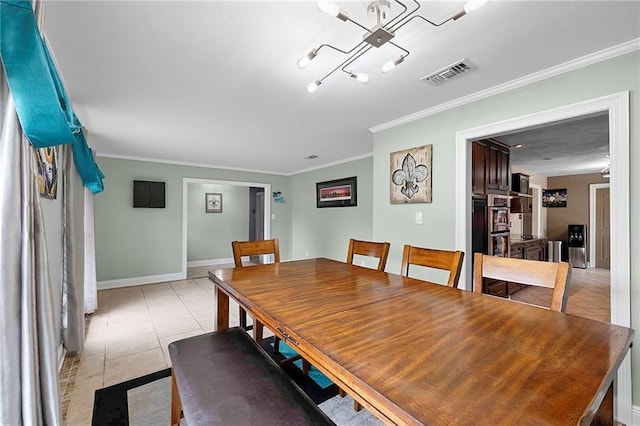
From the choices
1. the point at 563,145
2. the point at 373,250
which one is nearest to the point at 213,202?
the point at 373,250

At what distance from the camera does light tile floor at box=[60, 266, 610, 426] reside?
2061mm

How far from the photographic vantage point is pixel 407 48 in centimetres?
172

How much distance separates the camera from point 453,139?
2.56 metres

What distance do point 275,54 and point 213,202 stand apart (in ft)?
19.1

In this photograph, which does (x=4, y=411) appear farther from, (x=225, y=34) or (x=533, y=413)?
(x=225, y=34)

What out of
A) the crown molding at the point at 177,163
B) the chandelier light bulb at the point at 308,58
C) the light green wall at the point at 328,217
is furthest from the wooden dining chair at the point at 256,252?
the crown molding at the point at 177,163

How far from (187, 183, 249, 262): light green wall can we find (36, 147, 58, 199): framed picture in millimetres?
4887

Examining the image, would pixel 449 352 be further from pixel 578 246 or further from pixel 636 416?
pixel 578 246

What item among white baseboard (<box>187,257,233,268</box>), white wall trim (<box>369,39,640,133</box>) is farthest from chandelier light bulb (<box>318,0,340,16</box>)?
white baseboard (<box>187,257,233,268</box>)

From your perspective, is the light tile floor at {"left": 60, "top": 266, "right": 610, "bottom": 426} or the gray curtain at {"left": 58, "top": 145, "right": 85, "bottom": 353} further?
the gray curtain at {"left": 58, "top": 145, "right": 85, "bottom": 353}

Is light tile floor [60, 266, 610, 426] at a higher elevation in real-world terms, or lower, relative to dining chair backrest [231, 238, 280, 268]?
lower

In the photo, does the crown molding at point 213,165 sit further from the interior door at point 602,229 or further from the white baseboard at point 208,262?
the interior door at point 602,229

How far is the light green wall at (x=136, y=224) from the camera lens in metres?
4.66

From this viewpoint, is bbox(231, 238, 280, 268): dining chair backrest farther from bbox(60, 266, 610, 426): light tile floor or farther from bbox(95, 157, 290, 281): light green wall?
bbox(95, 157, 290, 281): light green wall
